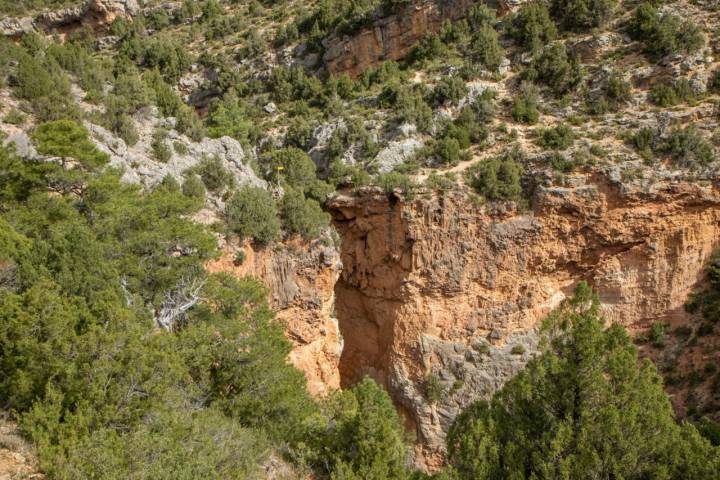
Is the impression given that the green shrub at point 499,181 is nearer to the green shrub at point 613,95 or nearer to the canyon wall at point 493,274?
the canyon wall at point 493,274

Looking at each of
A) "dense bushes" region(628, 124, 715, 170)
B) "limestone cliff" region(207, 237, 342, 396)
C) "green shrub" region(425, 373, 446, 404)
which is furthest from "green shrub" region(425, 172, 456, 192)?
"green shrub" region(425, 373, 446, 404)

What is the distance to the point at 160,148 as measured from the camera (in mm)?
20266

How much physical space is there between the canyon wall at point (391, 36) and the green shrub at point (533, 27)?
2211 mm

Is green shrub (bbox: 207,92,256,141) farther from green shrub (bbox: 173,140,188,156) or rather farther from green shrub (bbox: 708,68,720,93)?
green shrub (bbox: 708,68,720,93)

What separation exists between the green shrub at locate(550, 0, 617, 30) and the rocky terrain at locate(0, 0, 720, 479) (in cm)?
80

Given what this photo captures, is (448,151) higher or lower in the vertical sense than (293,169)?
higher

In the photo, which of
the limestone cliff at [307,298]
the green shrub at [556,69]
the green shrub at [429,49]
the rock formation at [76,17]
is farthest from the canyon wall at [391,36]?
the rock formation at [76,17]

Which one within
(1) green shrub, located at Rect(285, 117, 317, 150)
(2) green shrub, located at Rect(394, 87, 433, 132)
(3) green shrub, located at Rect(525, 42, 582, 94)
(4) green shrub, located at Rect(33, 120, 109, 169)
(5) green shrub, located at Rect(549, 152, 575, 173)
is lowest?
(4) green shrub, located at Rect(33, 120, 109, 169)

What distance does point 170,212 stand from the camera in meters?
15.9

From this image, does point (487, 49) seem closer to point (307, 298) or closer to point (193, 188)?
point (307, 298)

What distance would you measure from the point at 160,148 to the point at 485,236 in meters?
14.7

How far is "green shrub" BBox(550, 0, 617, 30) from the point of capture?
28.5 m

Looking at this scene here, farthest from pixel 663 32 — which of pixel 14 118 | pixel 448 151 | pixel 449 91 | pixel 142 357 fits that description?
pixel 14 118

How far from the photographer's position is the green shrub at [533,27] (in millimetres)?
29125
